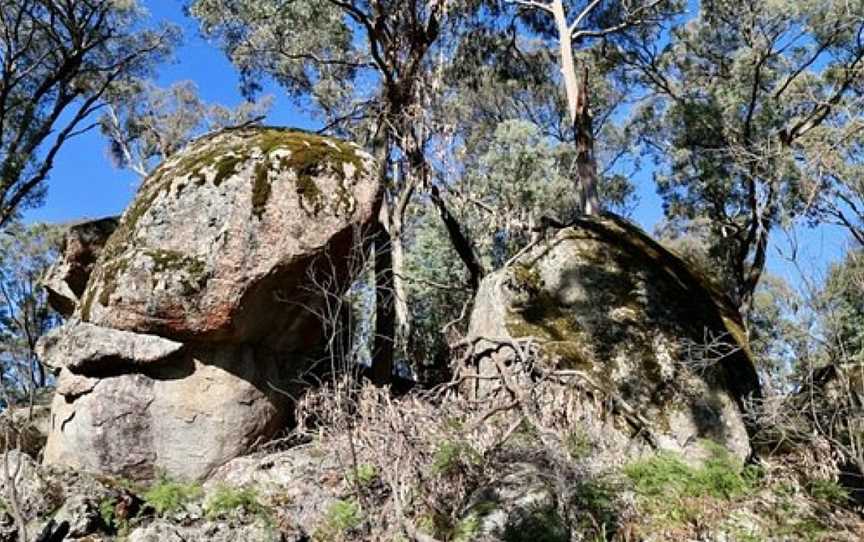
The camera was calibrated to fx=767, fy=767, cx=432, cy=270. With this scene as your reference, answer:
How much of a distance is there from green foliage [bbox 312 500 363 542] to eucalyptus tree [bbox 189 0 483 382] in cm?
299

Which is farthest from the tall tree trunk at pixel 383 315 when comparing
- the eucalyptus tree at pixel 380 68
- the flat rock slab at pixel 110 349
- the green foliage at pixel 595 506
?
the green foliage at pixel 595 506

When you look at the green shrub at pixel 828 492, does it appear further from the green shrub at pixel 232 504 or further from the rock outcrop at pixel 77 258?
the rock outcrop at pixel 77 258

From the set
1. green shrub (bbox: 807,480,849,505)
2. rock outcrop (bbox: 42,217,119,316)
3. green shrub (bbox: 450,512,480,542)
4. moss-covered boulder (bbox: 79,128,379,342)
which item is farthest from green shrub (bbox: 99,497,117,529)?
green shrub (bbox: 807,480,849,505)

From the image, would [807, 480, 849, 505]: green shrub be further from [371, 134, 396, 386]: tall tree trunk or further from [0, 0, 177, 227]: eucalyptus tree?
[0, 0, 177, 227]: eucalyptus tree

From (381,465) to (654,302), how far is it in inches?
133

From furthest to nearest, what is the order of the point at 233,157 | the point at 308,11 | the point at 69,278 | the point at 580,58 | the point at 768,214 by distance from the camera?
1. the point at 580,58
2. the point at 768,214
3. the point at 308,11
4. the point at 69,278
5. the point at 233,157

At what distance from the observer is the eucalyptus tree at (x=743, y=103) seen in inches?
530

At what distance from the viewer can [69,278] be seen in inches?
341

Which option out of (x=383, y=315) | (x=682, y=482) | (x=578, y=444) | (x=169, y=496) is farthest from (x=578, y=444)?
(x=383, y=315)

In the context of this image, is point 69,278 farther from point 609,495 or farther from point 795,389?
point 795,389

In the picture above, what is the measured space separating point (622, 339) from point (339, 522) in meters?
3.12

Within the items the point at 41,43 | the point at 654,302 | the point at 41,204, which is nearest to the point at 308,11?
the point at 41,43

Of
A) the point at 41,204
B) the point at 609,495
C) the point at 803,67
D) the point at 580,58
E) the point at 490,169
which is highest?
the point at 580,58

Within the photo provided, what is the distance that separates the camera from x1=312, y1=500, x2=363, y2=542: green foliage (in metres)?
5.16
